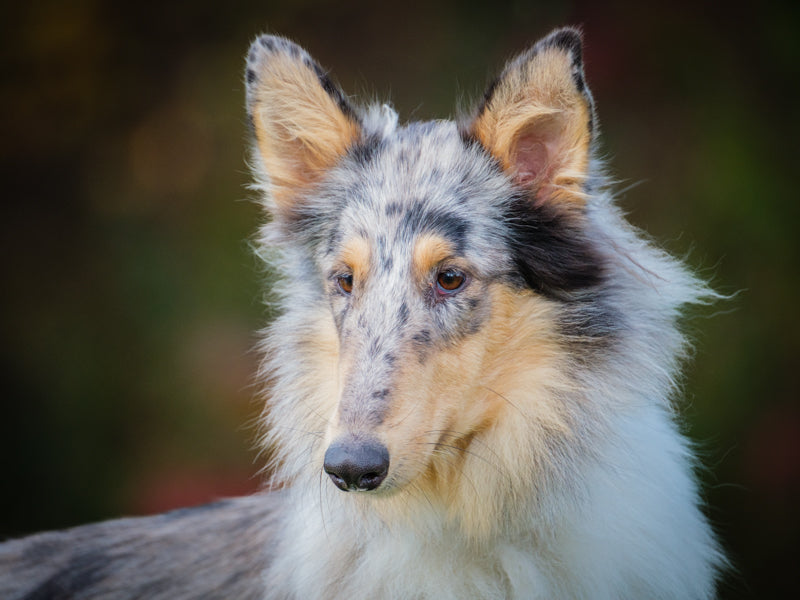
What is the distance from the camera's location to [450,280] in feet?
11.2

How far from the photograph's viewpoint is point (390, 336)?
3.27 meters

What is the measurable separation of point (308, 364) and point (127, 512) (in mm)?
5115

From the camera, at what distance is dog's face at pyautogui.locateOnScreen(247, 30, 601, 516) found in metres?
3.23

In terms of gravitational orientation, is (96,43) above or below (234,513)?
above

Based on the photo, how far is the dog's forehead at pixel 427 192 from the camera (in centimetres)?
349

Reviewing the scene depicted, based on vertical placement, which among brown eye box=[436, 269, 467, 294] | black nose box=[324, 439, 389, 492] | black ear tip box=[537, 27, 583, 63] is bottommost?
black nose box=[324, 439, 389, 492]

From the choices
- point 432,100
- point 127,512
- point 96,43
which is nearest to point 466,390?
point 432,100

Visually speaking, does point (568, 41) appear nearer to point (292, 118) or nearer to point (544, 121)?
point (544, 121)

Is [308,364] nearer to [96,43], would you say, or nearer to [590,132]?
[590,132]

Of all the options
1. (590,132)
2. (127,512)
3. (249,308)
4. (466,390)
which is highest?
(590,132)

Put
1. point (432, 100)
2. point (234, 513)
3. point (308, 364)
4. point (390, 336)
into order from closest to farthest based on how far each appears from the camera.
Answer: point (390, 336) < point (308, 364) < point (234, 513) < point (432, 100)

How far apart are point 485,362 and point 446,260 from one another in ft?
1.38

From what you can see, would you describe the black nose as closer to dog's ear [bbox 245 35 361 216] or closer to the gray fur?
the gray fur

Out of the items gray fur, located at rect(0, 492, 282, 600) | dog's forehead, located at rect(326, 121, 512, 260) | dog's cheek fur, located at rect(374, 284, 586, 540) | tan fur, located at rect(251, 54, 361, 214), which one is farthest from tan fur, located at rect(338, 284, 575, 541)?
gray fur, located at rect(0, 492, 282, 600)
